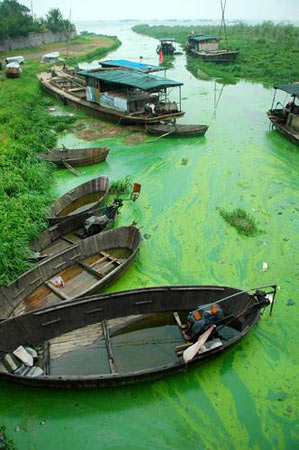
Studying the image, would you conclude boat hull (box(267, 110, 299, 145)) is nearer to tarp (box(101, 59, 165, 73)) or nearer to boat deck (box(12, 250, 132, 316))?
tarp (box(101, 59, 165, 73))

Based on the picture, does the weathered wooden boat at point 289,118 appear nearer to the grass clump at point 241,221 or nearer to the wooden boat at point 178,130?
the wooden boat at point 178,130

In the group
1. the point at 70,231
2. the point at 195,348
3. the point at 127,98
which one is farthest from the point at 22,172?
the point at 195,348

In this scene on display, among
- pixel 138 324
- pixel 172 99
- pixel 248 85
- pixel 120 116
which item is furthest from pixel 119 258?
pixel 248 85

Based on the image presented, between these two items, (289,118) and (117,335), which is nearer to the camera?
(117,335)

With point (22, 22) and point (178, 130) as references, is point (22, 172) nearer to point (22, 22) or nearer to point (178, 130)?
point (178, 130)

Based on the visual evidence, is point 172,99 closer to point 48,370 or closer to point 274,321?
point 274,321

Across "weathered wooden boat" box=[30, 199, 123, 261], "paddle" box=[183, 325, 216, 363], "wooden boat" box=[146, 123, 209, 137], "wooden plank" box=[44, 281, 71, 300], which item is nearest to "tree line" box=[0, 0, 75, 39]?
"wooden boat" box=[146, 123, 209, 137]

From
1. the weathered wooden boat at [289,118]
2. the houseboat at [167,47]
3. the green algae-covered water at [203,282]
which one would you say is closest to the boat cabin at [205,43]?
the houseboat at [167,47]
